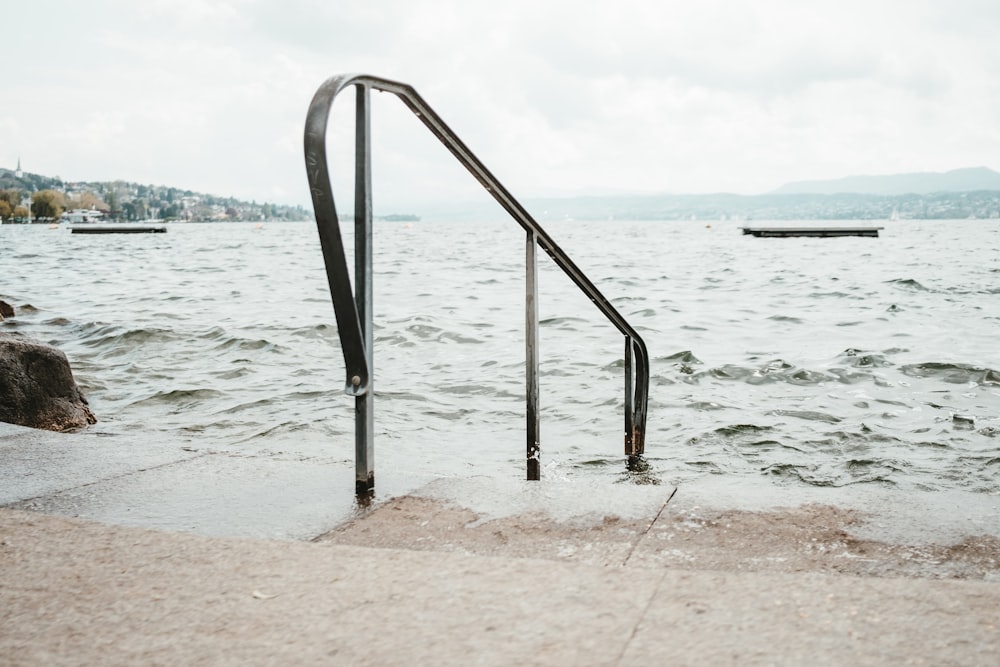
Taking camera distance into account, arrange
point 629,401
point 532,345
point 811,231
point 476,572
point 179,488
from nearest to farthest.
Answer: point 476,572
point 179,488
point 532,345
point 629,401
point 811,231

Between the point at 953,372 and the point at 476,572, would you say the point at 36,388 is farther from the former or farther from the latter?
the point at 953,372

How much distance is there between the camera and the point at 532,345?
3.60 meters

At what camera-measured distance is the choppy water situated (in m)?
6.18

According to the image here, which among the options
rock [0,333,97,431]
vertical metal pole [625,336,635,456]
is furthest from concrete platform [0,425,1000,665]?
rock [0,333,97,431]

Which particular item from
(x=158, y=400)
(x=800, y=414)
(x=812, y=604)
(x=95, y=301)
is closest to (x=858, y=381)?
(x=800, y=414)

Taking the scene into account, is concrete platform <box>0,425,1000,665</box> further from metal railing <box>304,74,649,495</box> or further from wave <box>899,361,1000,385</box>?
wave <box>899,361,1000,385</box>

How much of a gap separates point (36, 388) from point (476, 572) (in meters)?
4.32

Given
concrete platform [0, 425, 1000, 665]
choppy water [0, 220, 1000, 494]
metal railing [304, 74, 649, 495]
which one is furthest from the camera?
choppy water [0, 220, 1000, 494]

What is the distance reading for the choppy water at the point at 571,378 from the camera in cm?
618

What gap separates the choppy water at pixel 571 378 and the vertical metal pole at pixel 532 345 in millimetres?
439

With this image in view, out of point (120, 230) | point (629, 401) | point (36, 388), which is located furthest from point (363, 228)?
point (120, 230)

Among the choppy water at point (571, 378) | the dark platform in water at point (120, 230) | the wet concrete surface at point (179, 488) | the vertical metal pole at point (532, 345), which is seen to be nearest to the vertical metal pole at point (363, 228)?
the wet concrete surface at point (179, 488)

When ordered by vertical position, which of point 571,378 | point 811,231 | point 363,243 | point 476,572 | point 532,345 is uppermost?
point 811,231

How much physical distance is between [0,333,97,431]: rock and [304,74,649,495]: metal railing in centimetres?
325
